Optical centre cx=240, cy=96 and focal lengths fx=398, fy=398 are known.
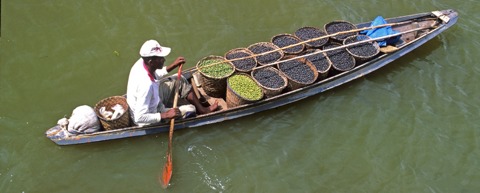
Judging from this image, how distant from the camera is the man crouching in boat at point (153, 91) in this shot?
17.0ft

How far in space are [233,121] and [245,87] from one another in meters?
0.69

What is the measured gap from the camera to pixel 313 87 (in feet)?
22.7

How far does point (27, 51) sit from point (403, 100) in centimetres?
723

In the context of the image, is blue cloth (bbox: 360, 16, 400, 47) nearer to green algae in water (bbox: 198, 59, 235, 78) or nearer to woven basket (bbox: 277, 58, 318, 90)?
woven basket (bbox: 277, 58, 318, 90)

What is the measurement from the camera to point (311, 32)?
302 inches

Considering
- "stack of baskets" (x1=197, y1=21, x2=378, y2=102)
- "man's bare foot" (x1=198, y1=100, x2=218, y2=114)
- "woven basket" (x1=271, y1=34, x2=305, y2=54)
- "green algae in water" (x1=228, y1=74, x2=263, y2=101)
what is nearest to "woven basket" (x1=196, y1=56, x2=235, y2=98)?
"stack of baskets" (x1=197, y1=21, x2=378, y2=102)

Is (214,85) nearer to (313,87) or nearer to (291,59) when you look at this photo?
(291,59)

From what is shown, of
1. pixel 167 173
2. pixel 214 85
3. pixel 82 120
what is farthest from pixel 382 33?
pixel 82 120

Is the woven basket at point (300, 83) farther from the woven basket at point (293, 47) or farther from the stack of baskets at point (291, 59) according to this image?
the woven basket at point (293, 47)

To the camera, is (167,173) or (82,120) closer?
(82,120)

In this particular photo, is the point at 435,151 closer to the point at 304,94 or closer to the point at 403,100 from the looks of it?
the point at 403,100

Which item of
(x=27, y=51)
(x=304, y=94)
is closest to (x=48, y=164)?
(x=27, y=51)

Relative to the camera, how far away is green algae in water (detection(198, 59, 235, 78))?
6.44 meters

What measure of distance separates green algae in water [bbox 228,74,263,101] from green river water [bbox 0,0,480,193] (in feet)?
2.00
